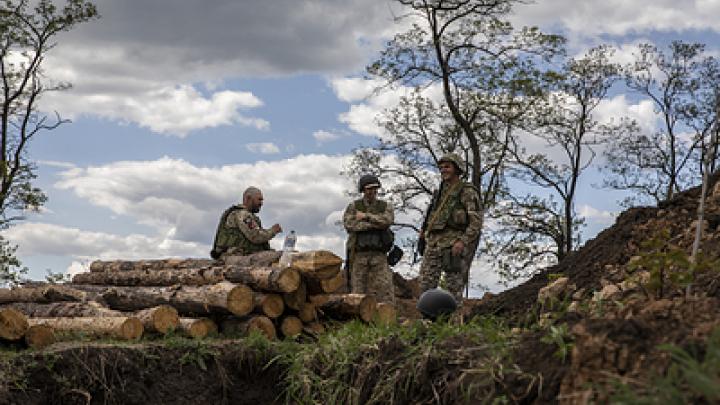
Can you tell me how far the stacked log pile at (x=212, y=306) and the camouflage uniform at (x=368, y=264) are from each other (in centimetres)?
168

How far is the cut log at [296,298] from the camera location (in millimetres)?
9766

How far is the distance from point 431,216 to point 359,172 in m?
16.8

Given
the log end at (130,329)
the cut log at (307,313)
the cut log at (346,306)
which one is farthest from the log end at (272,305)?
the log end at (130,329)

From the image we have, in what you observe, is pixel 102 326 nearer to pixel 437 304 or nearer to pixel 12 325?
pixel 12 325

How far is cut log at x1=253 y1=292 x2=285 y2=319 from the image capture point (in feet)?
31.2

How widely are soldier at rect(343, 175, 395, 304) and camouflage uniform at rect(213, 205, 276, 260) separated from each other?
1142 millimetres

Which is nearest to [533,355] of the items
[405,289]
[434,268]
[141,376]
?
[141,376]

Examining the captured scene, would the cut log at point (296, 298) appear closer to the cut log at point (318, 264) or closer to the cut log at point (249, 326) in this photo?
the cut log at point (318, 264)

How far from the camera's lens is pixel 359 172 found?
27938 mm

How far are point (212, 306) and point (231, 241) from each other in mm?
3007

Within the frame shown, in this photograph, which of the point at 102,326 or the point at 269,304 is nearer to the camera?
the point at 102,326

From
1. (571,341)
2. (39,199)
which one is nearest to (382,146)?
(39,199)

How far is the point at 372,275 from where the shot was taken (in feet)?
40.4

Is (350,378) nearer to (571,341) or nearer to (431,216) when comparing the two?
(571,341)
